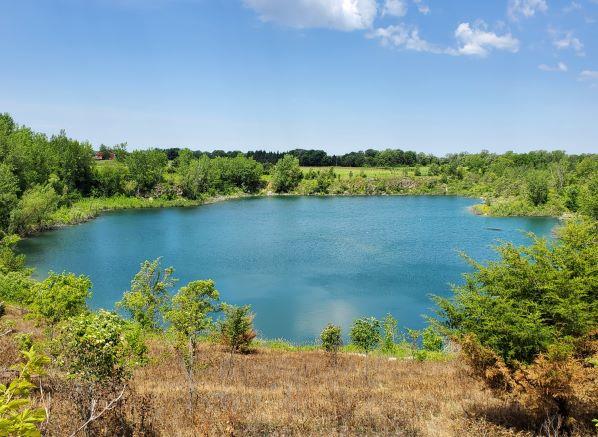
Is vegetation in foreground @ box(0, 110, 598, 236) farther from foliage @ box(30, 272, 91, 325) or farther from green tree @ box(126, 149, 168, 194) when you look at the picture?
foliage @ box(30, 272, 91, 325)

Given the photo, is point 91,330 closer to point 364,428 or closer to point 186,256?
point 364,428

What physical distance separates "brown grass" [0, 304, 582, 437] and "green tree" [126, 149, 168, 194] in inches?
3248

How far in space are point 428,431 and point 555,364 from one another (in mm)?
2894

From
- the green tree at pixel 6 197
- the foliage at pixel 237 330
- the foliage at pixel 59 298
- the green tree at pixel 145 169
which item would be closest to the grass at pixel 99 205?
the green tree at pixel 145 169

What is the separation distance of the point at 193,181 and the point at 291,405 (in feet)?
297

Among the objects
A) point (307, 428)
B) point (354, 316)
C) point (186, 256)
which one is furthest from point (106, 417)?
point (186, 256)

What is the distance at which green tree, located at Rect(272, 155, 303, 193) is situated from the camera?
11731 centimetres

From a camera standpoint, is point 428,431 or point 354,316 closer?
point 428,431

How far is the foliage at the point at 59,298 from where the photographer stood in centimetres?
1559

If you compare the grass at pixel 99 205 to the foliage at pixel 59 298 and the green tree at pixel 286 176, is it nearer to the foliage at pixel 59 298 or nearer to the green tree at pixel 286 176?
the green tree at pixel 286 176

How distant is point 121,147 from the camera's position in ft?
342

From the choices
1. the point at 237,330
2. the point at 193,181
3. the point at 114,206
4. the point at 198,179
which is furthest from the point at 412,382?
the point at 198,179

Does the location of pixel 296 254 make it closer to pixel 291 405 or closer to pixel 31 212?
pixel 31 212

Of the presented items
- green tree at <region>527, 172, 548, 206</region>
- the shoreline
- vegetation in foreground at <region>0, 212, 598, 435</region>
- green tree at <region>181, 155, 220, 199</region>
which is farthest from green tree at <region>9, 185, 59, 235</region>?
green tree at <region>527, 172, 548, 206</region>
